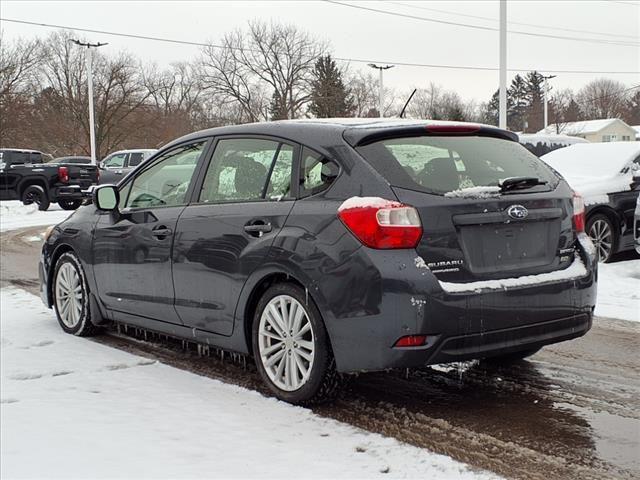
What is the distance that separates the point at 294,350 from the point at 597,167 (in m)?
7.34

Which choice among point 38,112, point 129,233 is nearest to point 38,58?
point 38,112

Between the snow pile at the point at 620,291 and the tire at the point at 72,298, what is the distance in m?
4.43

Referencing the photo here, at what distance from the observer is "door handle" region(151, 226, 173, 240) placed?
4.77 meters

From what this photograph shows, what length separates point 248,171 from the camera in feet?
14.6

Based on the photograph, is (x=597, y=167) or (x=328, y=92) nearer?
(x=597, y=167)

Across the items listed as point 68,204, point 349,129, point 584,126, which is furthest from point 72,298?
point 584,126

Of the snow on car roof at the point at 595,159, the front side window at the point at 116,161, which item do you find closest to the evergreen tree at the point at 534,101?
the front side window at the point at 116,161

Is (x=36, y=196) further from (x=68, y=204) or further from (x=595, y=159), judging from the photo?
(x=595, y=159)

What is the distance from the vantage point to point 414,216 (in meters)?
3.58

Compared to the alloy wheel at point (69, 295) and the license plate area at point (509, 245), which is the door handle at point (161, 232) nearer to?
the alloy wheel at point (69, 295)

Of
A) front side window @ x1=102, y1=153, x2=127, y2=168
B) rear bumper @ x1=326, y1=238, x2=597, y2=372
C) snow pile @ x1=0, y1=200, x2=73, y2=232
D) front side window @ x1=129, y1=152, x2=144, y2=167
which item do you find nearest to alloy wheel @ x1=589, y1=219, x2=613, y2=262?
rear bumper @ x1=326, y1=238, x2=597, y2=372

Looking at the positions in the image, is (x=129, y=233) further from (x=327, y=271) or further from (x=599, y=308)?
(x=599, y=308)

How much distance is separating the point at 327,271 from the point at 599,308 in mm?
4020

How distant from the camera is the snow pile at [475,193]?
372 cm
